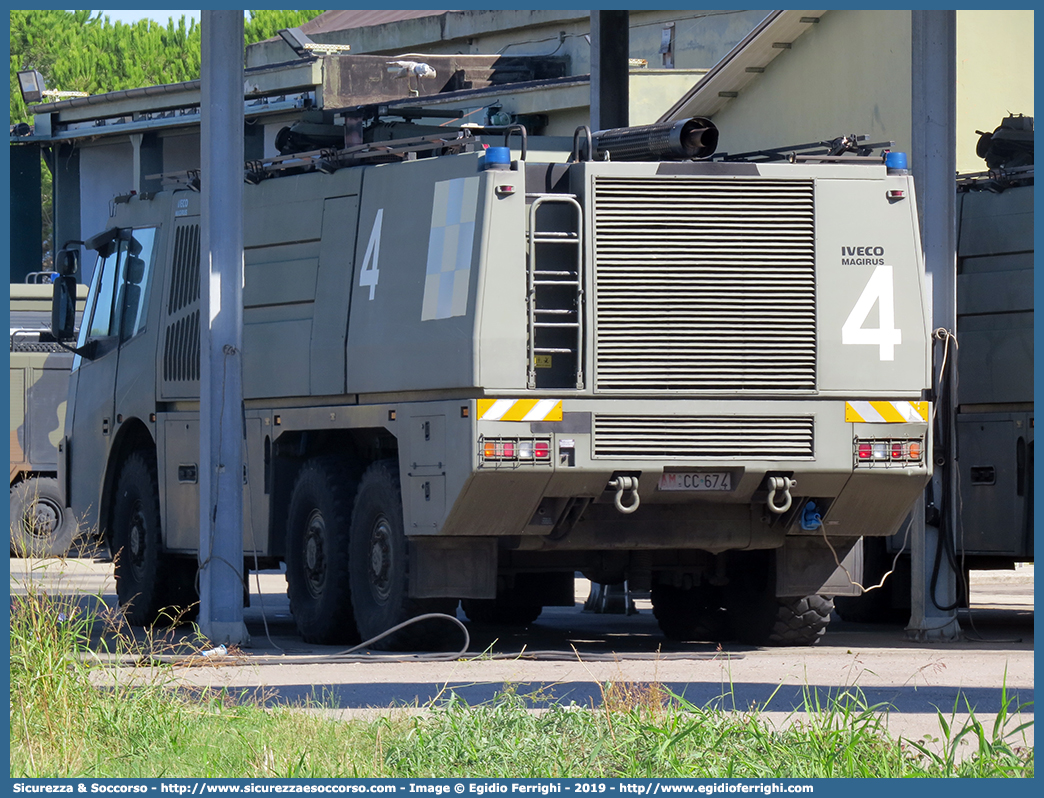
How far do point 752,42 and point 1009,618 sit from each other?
10.5 metres

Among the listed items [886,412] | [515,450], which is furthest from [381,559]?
[886,412]

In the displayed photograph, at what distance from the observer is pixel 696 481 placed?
426 inches

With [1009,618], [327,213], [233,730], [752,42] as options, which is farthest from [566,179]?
[752,42]

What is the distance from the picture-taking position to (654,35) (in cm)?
3766

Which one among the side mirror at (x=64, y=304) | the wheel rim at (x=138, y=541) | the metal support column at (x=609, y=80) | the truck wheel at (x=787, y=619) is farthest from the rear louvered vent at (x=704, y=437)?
the metal support column at (x=609, y=80)

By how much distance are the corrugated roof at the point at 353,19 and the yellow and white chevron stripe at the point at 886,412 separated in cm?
3175

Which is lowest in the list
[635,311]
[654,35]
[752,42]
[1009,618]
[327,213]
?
[1009,618]

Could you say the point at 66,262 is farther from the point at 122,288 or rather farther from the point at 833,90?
the point at 833,90

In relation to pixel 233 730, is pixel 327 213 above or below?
above

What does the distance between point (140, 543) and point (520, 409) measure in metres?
5.17

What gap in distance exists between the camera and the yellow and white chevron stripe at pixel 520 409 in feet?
34.2

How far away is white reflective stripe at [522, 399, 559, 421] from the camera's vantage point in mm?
10508
